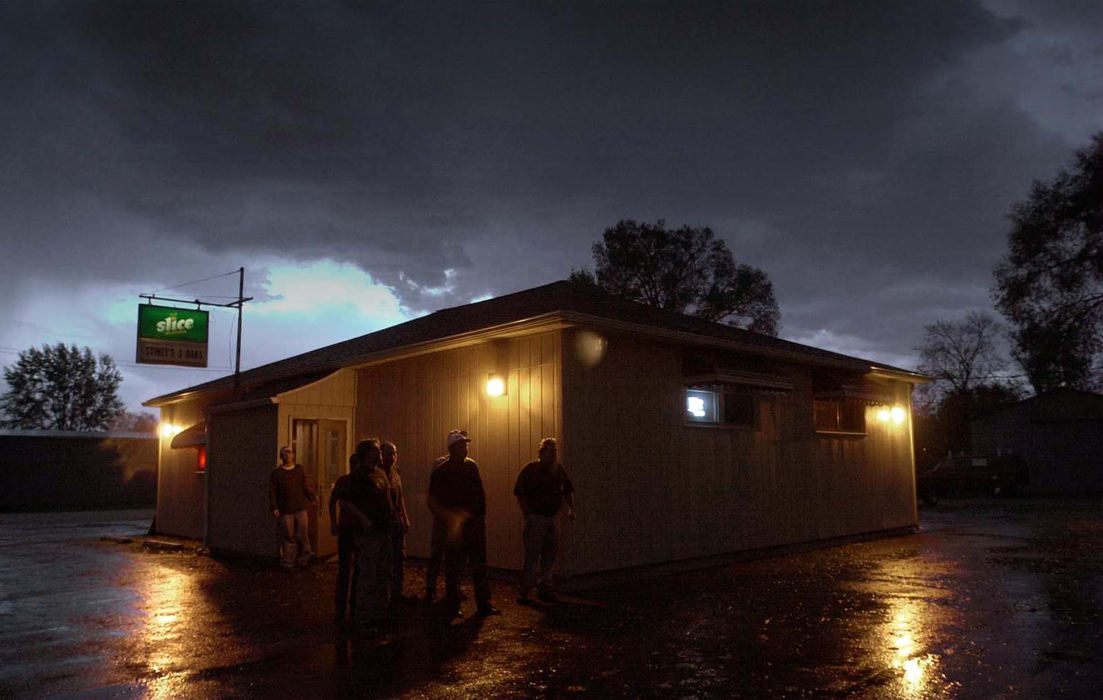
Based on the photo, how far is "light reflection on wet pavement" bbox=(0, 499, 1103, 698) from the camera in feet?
16.7

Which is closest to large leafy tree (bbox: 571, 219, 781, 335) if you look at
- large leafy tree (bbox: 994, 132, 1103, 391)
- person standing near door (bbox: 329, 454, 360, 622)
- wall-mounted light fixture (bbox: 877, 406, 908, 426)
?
large leafy tree (bbox: 994, 132, 1103, 391)

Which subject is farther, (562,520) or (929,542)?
(929,542)

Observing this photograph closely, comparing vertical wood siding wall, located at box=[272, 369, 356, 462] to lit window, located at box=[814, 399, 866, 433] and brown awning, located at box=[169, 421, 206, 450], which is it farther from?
lit window, located at box=[814, 399, 866, 433]

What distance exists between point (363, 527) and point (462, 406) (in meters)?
3.43

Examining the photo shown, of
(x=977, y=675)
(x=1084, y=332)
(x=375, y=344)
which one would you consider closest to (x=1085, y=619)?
(x=977, y=675)

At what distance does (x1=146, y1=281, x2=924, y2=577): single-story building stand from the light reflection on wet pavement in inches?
35.2

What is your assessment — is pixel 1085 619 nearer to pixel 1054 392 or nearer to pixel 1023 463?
pixel 1023 463

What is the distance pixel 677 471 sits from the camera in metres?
9.96

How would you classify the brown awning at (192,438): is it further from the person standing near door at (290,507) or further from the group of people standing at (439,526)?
the group of people standing at (439,526)

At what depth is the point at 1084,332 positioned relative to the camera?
31766mm

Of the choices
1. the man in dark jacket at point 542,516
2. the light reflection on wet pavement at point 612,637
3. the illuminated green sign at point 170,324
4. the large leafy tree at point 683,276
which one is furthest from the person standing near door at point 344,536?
the large leafy tree at point 683,276

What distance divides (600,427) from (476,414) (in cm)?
167

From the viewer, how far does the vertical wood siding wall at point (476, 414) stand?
917cm

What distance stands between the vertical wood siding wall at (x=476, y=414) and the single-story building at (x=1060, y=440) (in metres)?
28.3
